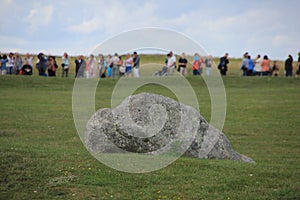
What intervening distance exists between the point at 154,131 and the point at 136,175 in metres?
3.24

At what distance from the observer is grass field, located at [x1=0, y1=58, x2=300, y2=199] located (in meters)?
11.3

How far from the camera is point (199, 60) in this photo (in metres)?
49.4

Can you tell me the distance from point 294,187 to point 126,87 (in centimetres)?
3003

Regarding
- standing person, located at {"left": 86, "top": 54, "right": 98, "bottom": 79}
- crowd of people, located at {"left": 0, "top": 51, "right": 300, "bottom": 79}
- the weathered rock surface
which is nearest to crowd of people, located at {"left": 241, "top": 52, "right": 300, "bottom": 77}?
crowd of people, located at {"left": 0, "top": 51, "right": 300, "bottom": 79}

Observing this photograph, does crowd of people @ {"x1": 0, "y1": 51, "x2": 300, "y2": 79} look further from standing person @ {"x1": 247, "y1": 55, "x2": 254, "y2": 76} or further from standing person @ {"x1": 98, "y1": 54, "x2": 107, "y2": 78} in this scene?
standing person @ {"x1": 247, "y1": 55, "x2": 254, "y2": 76}

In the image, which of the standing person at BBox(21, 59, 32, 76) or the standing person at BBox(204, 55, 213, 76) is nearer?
the standing person at BBox(204, 55, 213, 76)

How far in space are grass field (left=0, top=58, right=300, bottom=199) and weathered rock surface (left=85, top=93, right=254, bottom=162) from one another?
87 centimetres

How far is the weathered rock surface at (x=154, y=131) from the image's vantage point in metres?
15.4

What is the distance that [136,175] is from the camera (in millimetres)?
12445

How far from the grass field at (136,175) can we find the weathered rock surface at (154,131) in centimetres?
87

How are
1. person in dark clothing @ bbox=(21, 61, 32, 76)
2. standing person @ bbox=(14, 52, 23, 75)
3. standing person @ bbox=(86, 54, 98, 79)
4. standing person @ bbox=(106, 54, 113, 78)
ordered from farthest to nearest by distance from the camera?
standing person @ bbox=(14, 52, 23, 75) < standing person @ bbox=(106, 54, 113, 78) < person in dark clothing @ bbox=(21, 61, 32, 76) < standing person @ bbox=(86, 54, 98, 79)

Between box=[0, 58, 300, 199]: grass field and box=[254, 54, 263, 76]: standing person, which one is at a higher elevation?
box=[254, 54, 263, 76]: standing person

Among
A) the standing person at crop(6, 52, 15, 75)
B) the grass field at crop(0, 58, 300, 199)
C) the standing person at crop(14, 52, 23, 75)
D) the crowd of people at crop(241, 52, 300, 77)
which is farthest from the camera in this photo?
the crowd of people at crop(241, 52, 300, 77)

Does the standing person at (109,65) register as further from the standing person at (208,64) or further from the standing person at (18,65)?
the standing person at (208,64)
